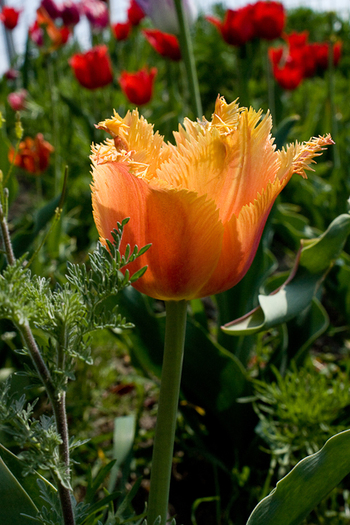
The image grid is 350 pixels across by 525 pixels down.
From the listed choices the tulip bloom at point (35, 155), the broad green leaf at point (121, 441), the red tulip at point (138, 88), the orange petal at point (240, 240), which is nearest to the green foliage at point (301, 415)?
the broad green leaf at point (121, 441)

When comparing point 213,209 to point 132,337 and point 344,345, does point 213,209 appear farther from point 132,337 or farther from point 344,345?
point 344,345

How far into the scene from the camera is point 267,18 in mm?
1782

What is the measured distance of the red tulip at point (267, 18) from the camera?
178cm

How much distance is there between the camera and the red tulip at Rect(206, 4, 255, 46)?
1692 millimetres

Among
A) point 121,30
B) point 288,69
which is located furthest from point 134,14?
point 288,69

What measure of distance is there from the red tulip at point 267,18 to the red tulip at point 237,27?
6 centimetres

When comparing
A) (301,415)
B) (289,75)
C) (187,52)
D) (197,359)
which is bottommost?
(301,415)

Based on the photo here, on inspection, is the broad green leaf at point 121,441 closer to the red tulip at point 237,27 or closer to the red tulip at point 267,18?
the red tulip at point 237,27

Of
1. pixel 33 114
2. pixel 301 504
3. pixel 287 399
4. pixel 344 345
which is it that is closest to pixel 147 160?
pixel 301 504

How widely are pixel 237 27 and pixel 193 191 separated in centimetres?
152

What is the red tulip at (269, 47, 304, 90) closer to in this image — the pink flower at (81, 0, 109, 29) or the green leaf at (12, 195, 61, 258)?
the pink flower at (81, 0, 109, 29)

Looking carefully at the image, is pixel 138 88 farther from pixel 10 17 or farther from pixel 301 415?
pixel 10 17

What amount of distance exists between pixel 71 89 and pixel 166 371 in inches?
132

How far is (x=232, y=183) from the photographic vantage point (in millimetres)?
406
